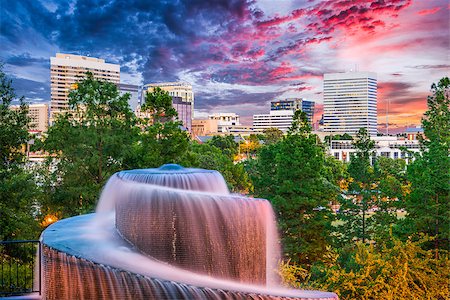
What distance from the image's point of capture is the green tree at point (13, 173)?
14.5 metres

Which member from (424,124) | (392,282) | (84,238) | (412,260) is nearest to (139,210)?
(84,238)

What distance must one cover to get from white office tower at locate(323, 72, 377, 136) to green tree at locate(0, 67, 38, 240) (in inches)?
6887

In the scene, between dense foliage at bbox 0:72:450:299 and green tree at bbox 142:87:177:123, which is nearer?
dense foliage at bbox 0:72:450:299

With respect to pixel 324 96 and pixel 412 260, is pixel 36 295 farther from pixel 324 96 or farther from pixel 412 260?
pixel 324 96

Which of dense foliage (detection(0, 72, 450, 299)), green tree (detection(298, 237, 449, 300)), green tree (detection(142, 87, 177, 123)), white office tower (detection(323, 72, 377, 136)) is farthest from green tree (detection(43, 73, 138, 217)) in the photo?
white office tower (detection(323, 72, 377, 136))

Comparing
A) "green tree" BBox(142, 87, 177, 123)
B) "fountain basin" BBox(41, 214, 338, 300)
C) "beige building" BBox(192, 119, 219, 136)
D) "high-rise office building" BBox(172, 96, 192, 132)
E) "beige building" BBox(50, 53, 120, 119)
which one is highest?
"beige building" BBox(50, 53, 120, 119)

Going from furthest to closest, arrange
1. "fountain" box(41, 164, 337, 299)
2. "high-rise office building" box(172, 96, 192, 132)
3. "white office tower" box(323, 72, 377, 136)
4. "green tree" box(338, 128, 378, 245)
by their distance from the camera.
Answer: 1. "white office tower" box(323, 72, 377, 136)
2. "high-rise office building" box(172, 96, 192, 132)
3. "green tree" box(338, 128, 378, 245)
4. "fountain" box(41, 164, 337, 299)

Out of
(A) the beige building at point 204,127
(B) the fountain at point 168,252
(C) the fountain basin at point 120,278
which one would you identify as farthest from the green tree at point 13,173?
(A) the beige building at point 204,127

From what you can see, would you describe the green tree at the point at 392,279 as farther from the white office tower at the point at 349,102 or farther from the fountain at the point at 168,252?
the white office tower at the point at 349,102

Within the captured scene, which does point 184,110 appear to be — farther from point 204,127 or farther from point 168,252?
point 168,252

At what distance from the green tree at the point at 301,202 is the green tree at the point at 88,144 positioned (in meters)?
7.05

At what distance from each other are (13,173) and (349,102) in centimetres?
18546

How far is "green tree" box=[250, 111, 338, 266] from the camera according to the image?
1917 cm

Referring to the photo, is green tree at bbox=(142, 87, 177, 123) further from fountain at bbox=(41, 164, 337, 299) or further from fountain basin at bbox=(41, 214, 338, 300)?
fountain basin at bbox=(41, 214, 338, 300)
